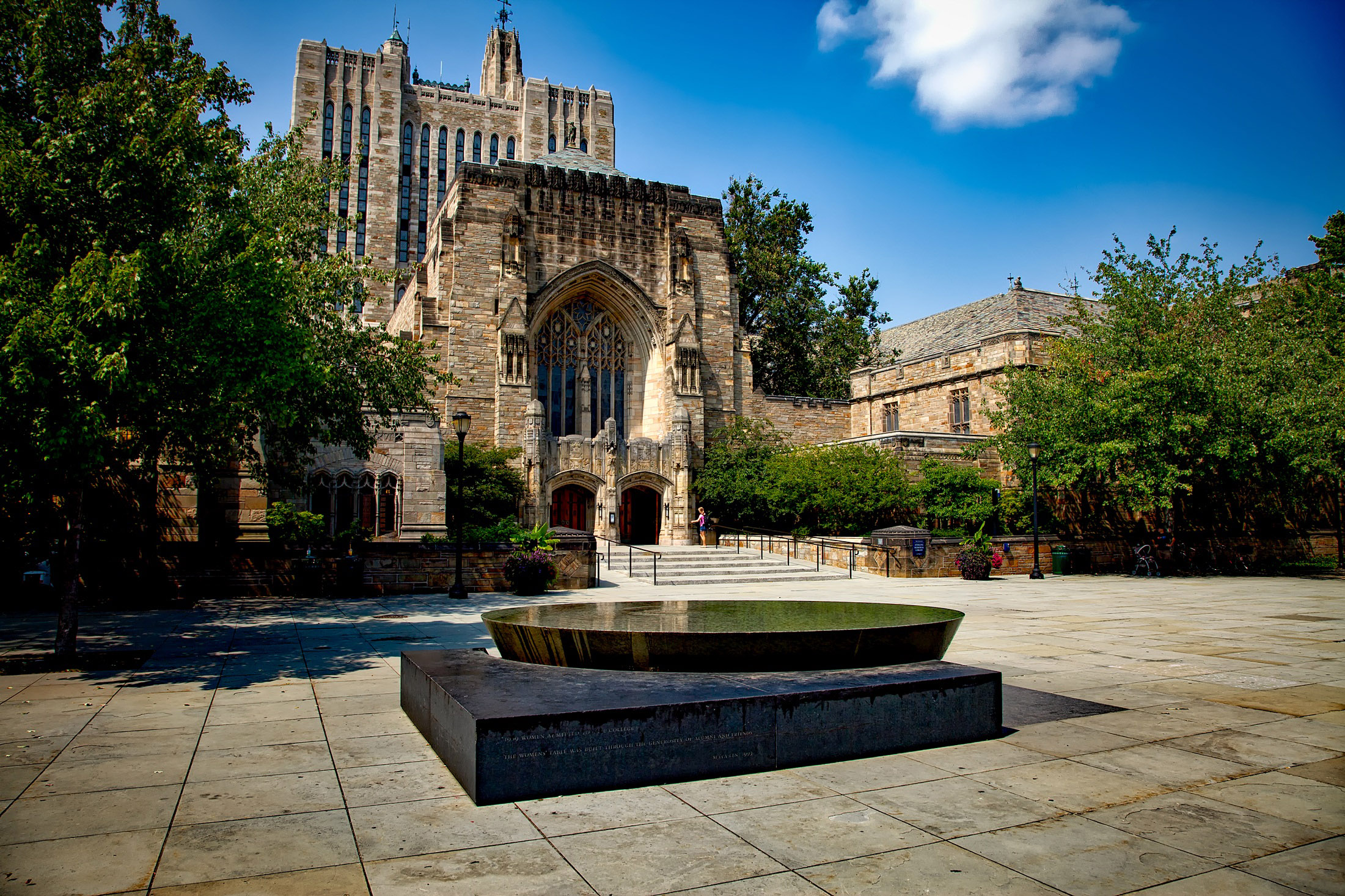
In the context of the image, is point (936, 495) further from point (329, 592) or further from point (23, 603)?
point (23, 603)

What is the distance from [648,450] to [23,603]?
61.3ft

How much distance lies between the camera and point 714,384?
3241cm

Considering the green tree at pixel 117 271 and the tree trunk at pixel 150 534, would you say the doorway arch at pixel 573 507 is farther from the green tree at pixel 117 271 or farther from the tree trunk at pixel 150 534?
the green tree at pixel 117 271

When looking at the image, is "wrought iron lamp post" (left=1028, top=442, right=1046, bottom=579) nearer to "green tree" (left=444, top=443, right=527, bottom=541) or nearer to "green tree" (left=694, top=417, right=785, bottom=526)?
"green tree" (left=694, top=417, right=785, bottom=526)

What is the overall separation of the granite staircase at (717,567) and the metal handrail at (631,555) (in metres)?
0.06

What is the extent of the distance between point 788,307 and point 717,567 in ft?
82.8

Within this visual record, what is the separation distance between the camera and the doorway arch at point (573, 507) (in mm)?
28859

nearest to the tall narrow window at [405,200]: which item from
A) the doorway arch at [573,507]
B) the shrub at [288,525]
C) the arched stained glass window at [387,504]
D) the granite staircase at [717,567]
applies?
the doorway arch at [573,507]

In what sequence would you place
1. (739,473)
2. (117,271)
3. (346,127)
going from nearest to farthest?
(117,271) < (739,473) < (346,127)

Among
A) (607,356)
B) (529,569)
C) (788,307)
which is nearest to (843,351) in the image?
(788,307)

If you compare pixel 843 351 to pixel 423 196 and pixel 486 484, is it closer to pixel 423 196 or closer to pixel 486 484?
pixel 486 484

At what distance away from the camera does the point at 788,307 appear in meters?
45.1

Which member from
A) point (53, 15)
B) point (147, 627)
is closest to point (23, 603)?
point (147, 627)

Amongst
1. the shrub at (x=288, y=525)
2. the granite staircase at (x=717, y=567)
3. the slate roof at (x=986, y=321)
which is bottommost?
the granite staircase at (x=717, y=567)
